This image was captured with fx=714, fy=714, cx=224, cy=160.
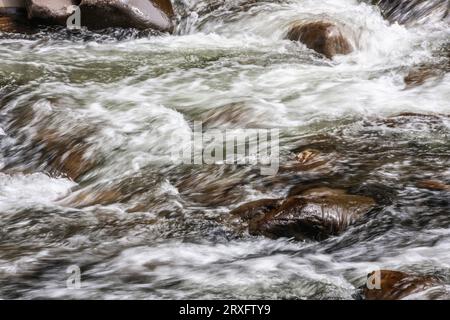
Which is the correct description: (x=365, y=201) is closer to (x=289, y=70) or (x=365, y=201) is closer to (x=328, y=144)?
(x=328, y=144)

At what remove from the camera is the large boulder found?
929 cm

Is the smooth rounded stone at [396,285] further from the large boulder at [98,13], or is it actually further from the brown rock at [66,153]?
the large boulder at [98,13]

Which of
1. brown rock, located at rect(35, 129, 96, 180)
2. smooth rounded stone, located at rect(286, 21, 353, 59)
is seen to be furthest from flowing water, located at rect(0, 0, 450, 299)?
smooth rounded stone, located at rect(286, 21, 353, 59)

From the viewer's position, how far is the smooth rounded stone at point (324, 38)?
27.0ft

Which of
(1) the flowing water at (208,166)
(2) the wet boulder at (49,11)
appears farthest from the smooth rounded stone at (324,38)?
(2) the wet boulder at (49,11)

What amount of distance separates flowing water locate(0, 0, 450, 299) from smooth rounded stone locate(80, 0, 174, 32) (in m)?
0.17

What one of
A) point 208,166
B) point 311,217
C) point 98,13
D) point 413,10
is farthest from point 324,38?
point 311,217

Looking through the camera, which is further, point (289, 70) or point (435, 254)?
point (289, 70)

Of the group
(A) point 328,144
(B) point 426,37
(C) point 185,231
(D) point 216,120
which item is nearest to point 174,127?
(D) point 216,120

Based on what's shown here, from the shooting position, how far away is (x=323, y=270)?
401 centimetres

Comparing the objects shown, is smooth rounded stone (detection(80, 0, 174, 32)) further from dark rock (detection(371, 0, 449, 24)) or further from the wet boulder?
dark rock (detection(371, 0, 449, 24))

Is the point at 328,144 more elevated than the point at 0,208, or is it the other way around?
the point at 328,144

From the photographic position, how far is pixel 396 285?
3611 mm
